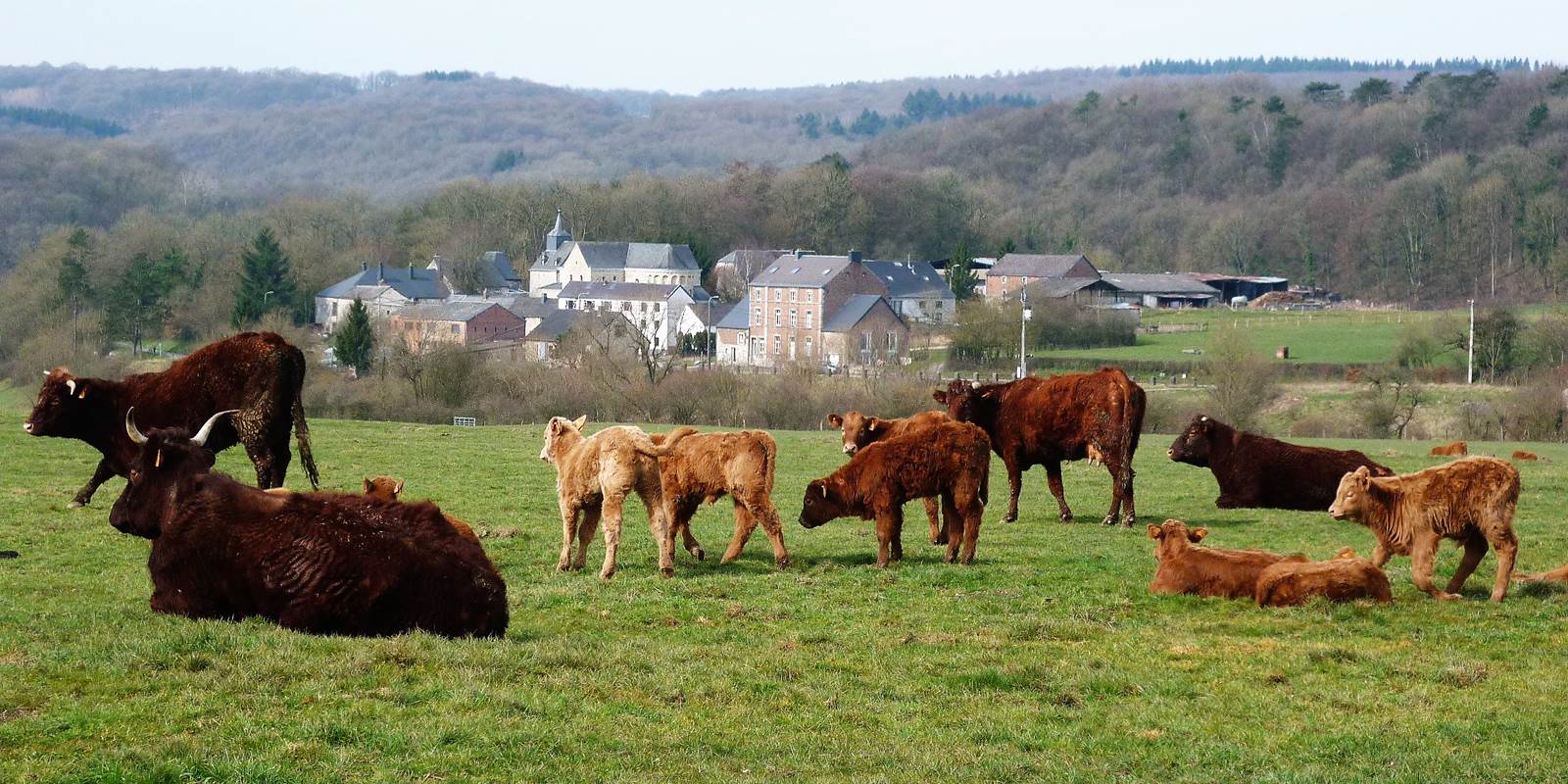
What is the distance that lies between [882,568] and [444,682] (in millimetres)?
6776

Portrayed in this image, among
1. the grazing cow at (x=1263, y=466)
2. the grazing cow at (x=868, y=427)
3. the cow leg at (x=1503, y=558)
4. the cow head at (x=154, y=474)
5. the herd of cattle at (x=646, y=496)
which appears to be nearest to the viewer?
the herd of cattle at (x=646, y=496)

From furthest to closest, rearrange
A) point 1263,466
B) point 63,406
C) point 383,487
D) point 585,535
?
point 1263,466, point 63,406, point 383,487, point 585,535

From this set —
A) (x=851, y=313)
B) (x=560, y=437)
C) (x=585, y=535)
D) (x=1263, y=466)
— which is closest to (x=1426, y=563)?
(x=585, y=535)

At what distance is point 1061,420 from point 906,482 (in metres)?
6.08

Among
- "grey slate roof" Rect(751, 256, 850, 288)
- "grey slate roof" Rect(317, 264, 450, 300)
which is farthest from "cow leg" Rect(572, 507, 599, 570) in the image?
"grey slate roof" Rect(317, 264, 450, 300)

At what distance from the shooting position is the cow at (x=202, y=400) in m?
18.7

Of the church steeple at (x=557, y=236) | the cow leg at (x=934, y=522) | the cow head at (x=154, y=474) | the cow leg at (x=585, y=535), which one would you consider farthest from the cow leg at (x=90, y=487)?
the church steeple at (x=557, y=236)

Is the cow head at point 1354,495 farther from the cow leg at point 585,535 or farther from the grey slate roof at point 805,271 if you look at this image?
the grey slate roof at point 805,271

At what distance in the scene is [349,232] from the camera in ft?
483

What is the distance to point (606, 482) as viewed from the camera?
13586 mm

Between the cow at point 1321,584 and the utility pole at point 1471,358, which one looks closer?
the cow at point 1321,584

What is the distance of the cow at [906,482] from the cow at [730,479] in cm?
68

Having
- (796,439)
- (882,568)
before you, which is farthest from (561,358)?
(882,568)

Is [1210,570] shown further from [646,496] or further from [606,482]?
[606,482]
